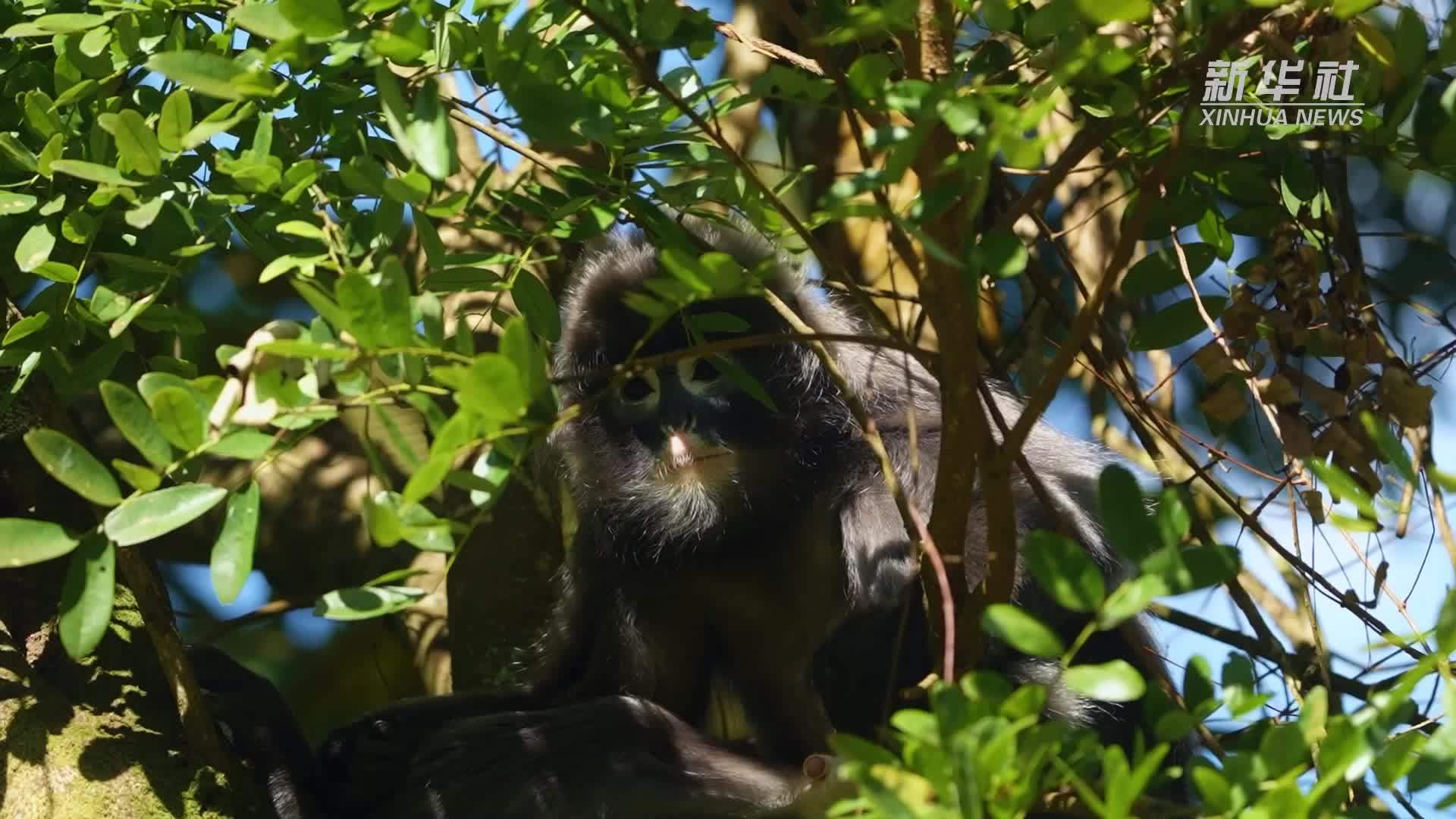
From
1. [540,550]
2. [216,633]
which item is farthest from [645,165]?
[216,633]

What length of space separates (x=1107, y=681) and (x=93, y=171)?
1.36 m

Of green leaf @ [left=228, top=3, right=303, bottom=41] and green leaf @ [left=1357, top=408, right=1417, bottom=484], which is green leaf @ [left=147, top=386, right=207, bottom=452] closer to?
green leaf @ [left=228, top=3, right=303, bottom=41]

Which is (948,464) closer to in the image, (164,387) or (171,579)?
(164,387)

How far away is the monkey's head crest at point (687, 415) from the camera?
3.19m

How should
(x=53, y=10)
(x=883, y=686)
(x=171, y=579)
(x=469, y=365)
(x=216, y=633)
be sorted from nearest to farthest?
(x=469, y=365)
(x=53, y=10)
(x=883, y=686)
(x=216, y=633)
(x=171, y=579)

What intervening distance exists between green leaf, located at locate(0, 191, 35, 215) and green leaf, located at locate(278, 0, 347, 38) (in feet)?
2.89

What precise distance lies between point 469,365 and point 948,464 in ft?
2.20

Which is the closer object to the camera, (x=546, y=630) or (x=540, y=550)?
(x=546, y=630)

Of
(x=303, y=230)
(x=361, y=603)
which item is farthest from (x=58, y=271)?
(x=361, y=603)

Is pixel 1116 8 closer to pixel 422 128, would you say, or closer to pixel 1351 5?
pixel 1351 5

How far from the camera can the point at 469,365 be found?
135 cm

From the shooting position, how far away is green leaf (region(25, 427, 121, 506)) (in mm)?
1499

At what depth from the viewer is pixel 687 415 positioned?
10.5ft

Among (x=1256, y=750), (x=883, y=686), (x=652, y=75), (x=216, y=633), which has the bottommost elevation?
(x=216, y=633)
